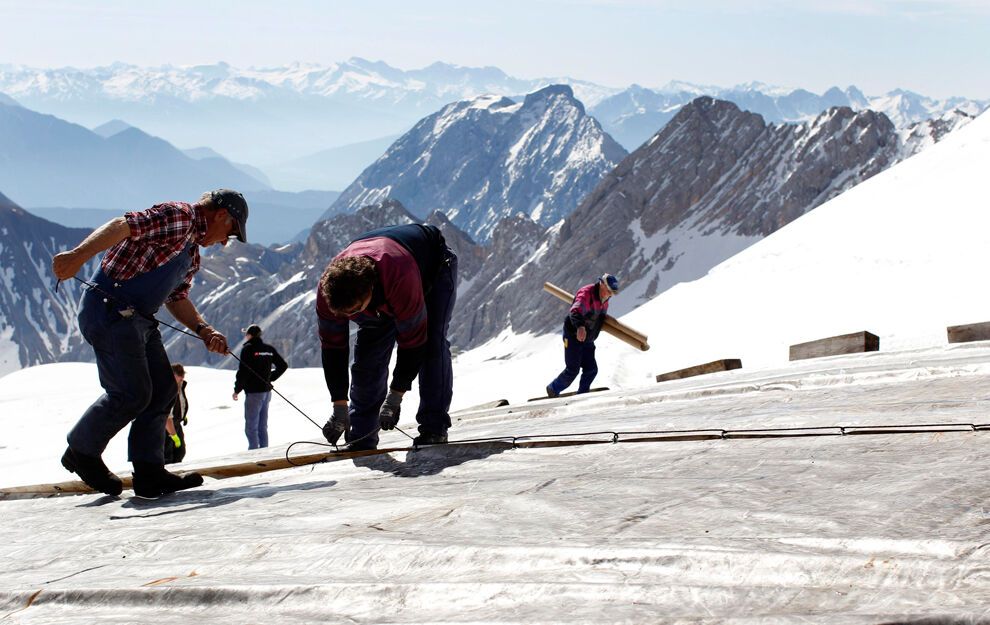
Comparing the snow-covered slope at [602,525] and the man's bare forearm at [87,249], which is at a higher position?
the man's bare forearm at [87,249]

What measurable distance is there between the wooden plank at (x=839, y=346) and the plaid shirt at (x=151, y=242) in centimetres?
Result: 743

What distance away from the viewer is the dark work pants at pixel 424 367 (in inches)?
248

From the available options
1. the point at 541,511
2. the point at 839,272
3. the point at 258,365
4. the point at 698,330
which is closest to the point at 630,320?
the point at 698,330

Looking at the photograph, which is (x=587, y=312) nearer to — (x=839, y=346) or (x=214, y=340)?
(x=839, y=346)

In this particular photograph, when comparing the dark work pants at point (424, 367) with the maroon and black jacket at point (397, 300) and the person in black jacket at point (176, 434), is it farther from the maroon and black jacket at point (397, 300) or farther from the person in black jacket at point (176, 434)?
the person in black jacket at point (176, 434)

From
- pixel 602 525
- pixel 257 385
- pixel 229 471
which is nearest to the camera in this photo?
pixel 602 525

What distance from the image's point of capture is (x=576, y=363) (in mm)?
13969

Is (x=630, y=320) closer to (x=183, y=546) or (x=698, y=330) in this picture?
(x=698, y=330)

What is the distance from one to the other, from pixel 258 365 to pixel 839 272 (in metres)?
16.2

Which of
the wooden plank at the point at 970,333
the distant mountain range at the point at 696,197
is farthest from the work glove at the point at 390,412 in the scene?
the distant mountain range at the point at 696,197

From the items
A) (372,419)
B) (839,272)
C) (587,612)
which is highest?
(839,272)

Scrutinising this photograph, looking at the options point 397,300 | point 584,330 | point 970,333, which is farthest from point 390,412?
point 584,330

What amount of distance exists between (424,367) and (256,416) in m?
7.28

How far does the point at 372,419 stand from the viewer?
6.68m
